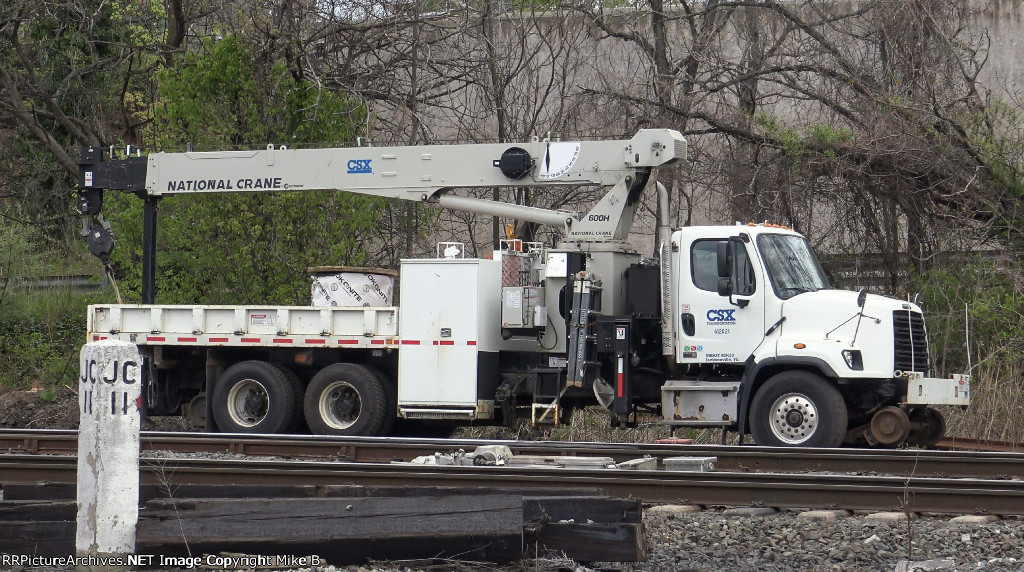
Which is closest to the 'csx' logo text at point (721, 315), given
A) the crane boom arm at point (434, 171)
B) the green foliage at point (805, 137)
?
the crane boom arm at point (434, 171)

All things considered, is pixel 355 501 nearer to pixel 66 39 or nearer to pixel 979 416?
pixel 979 416

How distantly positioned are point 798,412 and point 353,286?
5.85m

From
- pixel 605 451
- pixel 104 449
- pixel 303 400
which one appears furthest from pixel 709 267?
pixel 104 449

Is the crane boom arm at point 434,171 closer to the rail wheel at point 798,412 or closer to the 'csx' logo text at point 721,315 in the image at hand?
the 'csx' logo text at point 721,315

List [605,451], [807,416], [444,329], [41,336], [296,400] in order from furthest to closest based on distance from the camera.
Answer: [41,336], [296,400], [444,329], [807,416], [605,451]

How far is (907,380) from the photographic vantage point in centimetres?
1261

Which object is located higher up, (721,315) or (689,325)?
(721,315)

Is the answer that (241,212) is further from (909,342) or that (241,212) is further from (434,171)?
(909,342)

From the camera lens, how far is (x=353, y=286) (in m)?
15.2

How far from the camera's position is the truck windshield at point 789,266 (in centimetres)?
1331

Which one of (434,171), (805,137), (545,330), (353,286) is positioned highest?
(805,137)

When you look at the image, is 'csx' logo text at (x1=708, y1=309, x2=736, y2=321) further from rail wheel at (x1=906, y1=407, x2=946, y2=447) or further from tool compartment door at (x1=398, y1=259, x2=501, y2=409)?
tool compartment door at (x1=398, y1=259, x2=501, y2=409)

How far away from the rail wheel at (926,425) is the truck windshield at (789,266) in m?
1.77

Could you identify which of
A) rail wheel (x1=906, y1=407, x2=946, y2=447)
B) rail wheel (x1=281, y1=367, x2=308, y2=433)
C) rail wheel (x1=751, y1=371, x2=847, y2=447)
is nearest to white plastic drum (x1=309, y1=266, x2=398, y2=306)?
rail wheel (x1=281, y1=367, x2=308, y2=433)
